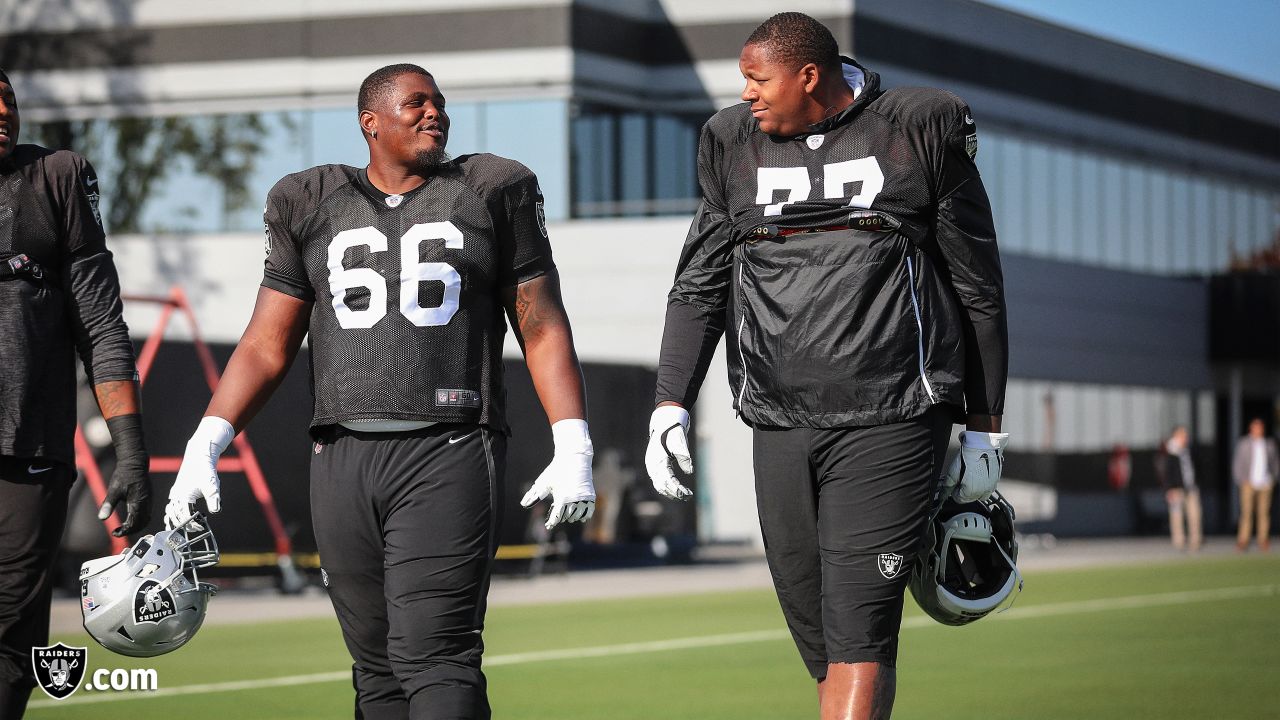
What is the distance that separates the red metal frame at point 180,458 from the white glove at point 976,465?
12.4 m

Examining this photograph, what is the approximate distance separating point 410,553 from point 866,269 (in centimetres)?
153

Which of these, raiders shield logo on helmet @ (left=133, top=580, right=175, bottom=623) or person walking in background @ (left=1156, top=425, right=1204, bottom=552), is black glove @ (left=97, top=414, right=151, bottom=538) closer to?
raiders shield logo on helmet @ (left=133, top=580, right=175, bottom=623)

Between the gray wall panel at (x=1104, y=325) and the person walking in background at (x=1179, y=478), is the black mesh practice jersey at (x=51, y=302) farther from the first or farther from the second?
the gray wall panel at (x=1104, y=325)

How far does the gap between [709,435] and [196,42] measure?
40.8 ft

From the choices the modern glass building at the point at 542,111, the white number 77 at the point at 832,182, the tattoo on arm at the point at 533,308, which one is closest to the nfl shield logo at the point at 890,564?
the white number 77 at the point at 832,182

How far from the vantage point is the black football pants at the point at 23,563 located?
19.1ft

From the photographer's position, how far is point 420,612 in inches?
209

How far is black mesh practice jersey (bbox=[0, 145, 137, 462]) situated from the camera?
19.4 feet

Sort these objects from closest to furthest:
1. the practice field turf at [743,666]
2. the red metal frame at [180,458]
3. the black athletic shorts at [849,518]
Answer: the black athletic shorts at [849,518] < the practice field turf at [743,666] < the red metal frame at [180,458]

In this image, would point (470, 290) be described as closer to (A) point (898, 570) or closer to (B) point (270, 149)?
(A) point (898, 570)

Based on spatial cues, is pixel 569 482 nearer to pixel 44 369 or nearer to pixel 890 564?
pixel 890 564

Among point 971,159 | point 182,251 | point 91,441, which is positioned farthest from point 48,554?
point 182,251

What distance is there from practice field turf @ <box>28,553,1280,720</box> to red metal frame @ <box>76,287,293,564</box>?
2.73 meters

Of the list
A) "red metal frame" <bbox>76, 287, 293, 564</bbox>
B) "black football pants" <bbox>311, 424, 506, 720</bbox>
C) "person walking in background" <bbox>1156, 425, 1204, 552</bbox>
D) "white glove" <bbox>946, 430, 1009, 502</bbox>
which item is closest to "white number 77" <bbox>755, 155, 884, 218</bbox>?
"white glove" <bbox>946, 430, 1009, 502</bbox>
